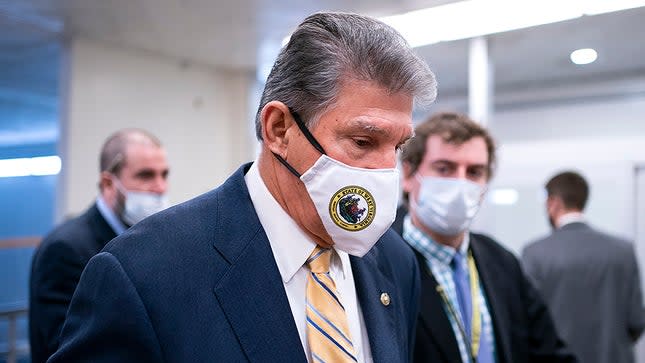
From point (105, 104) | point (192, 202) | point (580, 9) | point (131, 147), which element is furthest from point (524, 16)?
point (192, 202)

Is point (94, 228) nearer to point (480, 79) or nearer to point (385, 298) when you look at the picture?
point (385, 298)

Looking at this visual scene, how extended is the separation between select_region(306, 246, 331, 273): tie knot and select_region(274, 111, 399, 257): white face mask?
0.04m

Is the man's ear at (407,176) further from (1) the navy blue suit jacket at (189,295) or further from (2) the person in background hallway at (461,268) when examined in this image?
(1) the navy blue suit jacket at (189,295)

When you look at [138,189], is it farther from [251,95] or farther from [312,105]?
[251,95]

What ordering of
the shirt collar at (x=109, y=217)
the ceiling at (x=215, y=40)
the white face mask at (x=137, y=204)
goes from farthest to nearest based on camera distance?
the ceiling at (x=215, y=40)
the white face mask at (x=137, y=204)
the shirt collar at (x=109, y=217)

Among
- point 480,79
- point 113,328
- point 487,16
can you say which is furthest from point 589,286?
point 113,328

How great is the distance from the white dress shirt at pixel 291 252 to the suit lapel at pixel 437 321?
0.53 metres

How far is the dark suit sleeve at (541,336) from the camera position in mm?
2047

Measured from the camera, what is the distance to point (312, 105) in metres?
1.21

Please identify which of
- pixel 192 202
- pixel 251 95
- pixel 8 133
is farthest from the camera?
pixel 251 95

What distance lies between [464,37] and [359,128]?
3742 millimetres

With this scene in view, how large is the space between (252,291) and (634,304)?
3473mm

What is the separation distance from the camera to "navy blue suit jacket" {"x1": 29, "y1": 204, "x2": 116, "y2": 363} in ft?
7.42

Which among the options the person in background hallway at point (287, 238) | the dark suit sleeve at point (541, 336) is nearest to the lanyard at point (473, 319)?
the dark suit sleeve at point (541, 336)
